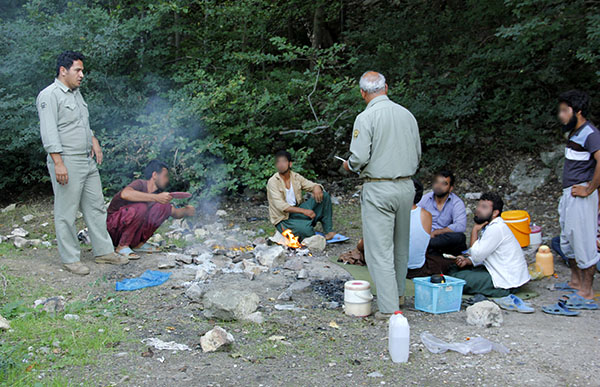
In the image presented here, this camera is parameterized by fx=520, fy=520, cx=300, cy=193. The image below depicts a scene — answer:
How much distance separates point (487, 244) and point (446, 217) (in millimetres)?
1274

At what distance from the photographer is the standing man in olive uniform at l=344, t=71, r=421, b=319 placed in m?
4.34

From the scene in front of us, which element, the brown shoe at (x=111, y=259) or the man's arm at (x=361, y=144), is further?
the brown shoe at (x=111, y=259)

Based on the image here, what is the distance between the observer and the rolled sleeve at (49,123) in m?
5.11

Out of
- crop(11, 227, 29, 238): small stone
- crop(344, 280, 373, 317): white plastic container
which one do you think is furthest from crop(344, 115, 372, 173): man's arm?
crop(11, 227, 29, 238): small stone

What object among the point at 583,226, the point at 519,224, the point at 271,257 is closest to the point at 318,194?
the point at 271,257

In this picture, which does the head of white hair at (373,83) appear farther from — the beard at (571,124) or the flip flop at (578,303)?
the flip flop at (578,303)

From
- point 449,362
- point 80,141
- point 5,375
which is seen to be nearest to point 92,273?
point 80,141

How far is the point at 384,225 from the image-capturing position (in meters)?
4.38

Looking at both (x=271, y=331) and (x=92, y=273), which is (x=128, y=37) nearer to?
(x=92, y=273)

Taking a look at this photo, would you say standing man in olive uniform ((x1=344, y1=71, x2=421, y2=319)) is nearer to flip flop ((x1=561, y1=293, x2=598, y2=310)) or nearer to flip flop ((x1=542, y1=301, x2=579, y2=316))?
flip flop ((x1=542, y1=301, x2=579, y2=316))

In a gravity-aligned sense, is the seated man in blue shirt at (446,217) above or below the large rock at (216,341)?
above

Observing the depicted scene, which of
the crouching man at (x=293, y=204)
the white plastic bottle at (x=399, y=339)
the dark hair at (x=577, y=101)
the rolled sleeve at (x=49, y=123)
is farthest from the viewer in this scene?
the crouching man at (x=293, y=204)

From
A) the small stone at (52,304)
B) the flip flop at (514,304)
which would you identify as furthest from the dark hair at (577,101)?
the small stone at (52,304)

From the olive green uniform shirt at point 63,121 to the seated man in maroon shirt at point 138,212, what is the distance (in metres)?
0.85
